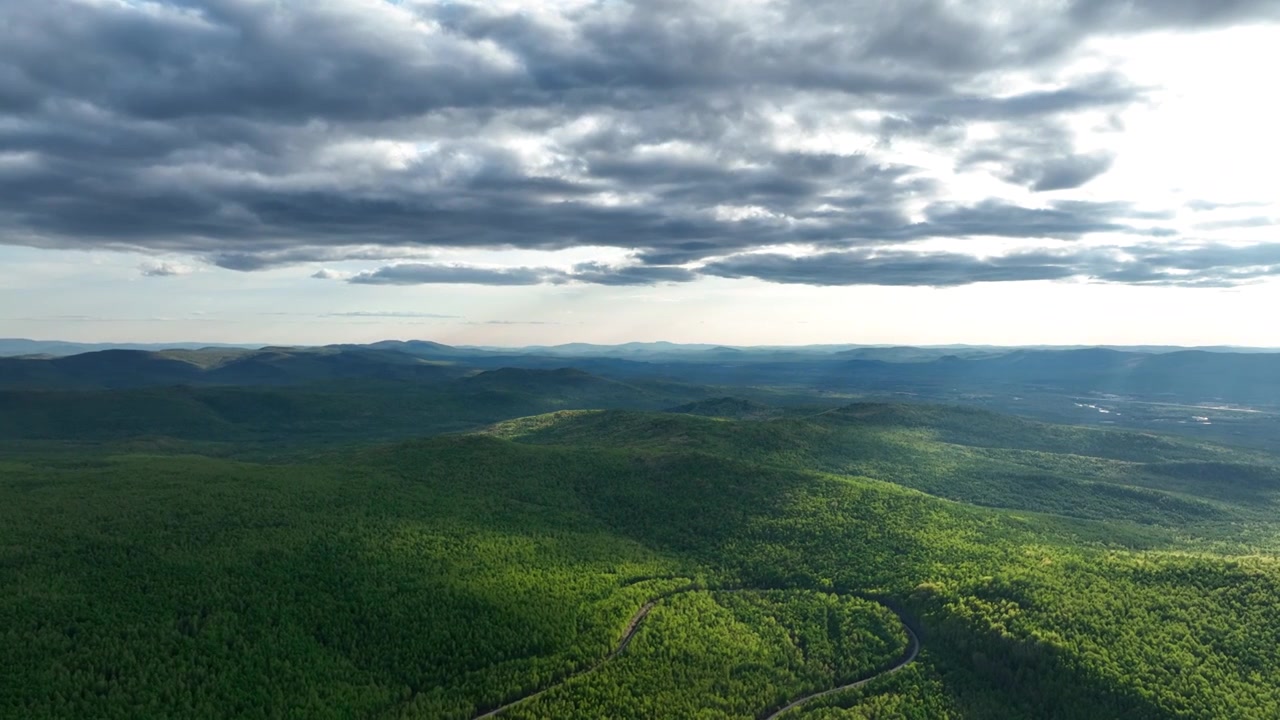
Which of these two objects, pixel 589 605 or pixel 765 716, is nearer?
pixel 765 716

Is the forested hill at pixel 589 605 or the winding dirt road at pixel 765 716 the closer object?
Answer: the forested hill at pixel 589 605

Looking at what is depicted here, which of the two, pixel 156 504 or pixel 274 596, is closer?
pixel 274 596

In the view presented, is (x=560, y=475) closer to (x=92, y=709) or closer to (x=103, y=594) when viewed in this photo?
(x=103, y=594)

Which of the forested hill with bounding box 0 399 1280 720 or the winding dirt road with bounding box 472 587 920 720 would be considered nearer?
the forested hill with bounding box 0 399 1280 720

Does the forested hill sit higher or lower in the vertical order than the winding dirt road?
higher

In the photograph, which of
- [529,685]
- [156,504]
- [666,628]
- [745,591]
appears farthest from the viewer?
[156,504]

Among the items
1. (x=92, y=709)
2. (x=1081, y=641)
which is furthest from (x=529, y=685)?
(x=1081, y=641)

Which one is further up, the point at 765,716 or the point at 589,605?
the point at 589,605

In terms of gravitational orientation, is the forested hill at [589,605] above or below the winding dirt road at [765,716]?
above
